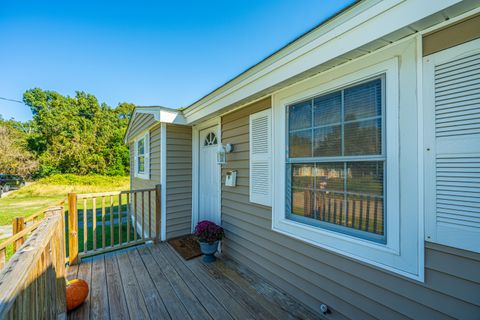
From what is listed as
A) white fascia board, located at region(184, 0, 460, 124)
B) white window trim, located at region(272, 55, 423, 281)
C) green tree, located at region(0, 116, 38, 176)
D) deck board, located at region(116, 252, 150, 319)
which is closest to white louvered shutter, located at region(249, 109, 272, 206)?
white fascia board, located at region(184, 0, 460, 124)

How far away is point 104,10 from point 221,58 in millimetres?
3673

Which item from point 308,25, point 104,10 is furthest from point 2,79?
point 308,25

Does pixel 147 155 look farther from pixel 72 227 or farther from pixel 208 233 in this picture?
pixel 208 233

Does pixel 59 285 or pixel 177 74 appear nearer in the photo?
pixel 59 285

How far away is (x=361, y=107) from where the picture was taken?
1666 millimetres

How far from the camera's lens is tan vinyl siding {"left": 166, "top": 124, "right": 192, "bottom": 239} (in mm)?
3943

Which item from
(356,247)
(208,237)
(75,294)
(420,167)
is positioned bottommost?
(75,294)

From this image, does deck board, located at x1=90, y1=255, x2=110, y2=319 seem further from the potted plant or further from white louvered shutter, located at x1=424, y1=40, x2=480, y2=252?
white louvered shutter, located at x1=424, y1=40, x2=480, y2=252

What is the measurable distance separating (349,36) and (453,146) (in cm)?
99

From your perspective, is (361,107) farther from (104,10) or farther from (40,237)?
(104,10)

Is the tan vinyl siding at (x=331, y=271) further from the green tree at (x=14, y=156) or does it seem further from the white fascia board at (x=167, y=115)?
the green tree at (x=14, y=156)

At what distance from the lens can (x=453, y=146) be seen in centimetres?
120

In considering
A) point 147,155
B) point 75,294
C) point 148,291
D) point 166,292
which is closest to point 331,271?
point 166,292

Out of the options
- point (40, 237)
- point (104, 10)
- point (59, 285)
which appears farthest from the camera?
point (104, 10)
